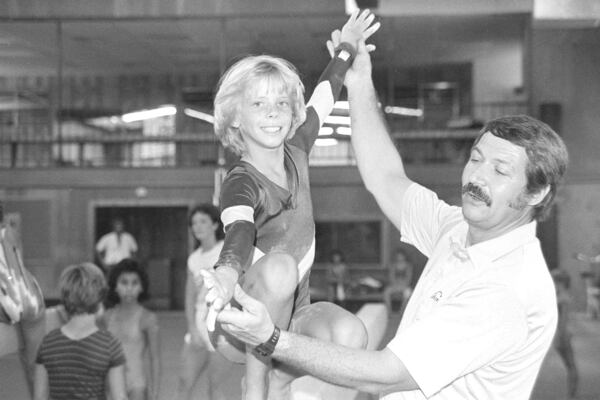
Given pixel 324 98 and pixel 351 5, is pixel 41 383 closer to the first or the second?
pixel 324 98

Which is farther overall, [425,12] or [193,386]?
[425,12]

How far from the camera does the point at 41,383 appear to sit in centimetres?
350

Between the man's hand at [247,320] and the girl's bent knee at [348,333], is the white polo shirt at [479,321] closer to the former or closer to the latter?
the girl's bent knee at [348,333]

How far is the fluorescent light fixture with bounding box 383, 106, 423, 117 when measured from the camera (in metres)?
15.7

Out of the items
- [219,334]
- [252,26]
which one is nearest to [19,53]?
[252,26]

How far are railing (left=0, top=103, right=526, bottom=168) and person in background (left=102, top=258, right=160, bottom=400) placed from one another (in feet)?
30.7

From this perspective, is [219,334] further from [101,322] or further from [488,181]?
[101,322]

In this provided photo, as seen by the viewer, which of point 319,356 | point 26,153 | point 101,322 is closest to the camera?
point 319,356

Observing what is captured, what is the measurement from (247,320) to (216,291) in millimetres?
80

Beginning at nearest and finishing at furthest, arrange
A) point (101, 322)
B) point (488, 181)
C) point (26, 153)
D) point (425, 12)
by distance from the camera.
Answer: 1. point (488, 181)
2. point (101, 322)
3. point (425, 12)
4. point (26, 153)

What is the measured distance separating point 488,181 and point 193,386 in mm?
3461

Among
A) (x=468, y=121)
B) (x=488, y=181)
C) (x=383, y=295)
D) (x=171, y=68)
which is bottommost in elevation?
(x=383, y=295)

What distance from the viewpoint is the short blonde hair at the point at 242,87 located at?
2387 mm

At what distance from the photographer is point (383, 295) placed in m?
13.8
